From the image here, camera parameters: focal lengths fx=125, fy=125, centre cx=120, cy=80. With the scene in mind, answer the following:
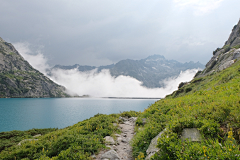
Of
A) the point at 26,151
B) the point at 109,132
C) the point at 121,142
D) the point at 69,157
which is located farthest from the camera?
the point at 109,132

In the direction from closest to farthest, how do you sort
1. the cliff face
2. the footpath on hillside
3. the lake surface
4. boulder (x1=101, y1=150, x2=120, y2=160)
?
boulder (x1=101, y1=150, x2=120, y2=160) → the footpath on hillside → the cliff face → the lake surface

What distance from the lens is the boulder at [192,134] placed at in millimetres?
6352

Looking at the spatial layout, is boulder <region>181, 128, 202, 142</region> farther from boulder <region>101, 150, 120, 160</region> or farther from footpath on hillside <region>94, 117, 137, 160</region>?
boulder <region>101, 150, 120, 160</region>

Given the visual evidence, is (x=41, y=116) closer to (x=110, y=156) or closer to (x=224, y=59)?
(x=110, y=156)

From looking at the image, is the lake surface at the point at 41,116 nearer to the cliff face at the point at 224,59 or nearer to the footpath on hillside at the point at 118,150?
the footpath on hillside at the point at 118,150

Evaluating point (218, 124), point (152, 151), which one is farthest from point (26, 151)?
point (218, 124)

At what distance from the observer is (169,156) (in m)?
6.10

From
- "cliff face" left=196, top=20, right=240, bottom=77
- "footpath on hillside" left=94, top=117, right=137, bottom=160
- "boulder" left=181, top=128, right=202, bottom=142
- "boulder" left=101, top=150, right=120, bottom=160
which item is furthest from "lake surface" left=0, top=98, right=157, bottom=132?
"boulder" left=181, top=128, right=202, bottom=142

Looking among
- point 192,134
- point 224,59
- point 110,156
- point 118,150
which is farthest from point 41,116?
point 224,59

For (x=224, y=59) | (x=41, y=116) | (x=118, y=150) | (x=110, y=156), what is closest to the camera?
(x=110, y=156)

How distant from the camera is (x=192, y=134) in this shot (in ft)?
22.2

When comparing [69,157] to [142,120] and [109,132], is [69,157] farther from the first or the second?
[142,120]

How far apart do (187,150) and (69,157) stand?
23.7 feet

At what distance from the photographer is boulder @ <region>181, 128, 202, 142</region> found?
20.8ft
